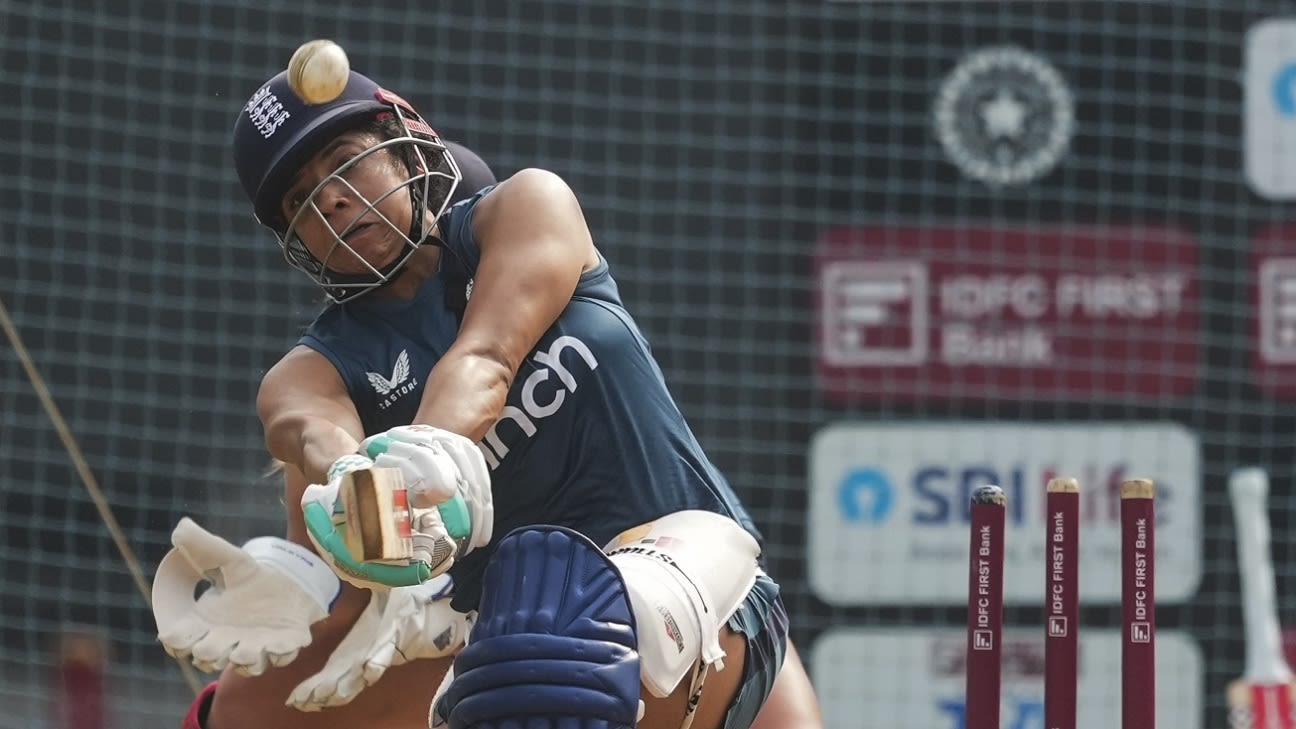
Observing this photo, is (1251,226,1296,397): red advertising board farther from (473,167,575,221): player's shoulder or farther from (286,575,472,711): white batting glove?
(473,167,575,221): player's shoulder

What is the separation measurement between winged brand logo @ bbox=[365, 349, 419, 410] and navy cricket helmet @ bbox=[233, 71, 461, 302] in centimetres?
9

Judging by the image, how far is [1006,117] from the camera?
5109 mm

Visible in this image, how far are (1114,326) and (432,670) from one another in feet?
9.68

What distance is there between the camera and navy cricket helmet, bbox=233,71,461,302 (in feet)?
6.44

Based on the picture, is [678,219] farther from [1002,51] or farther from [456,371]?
[456,371]

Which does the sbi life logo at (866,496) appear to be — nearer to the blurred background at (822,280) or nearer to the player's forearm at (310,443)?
the blurred background at (822,280)

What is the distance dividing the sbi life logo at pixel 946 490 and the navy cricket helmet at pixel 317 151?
307 cm

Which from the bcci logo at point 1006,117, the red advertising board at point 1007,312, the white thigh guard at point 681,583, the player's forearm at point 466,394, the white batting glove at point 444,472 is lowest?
the white thigh guard at point 681,583

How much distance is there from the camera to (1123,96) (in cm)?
535

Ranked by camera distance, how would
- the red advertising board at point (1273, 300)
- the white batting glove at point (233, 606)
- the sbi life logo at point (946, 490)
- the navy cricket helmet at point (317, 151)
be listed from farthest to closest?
1. the red advertising board at point (1273, 300)
2. the sbi life logo at point (946, 490)
3. the white batting glove at point (233, 606)
4. the navy cricket helmet at point (317, 151)

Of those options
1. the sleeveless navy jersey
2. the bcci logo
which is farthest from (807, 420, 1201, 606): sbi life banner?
the sleeveless navy jersey

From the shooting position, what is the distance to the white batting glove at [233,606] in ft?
8.35

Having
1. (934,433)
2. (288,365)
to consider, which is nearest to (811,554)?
(934,433)

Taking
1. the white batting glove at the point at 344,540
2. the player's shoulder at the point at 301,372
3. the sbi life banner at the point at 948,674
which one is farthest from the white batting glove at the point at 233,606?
the sbi life banner at the point at 948,674
